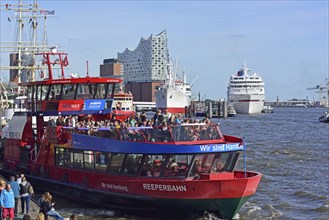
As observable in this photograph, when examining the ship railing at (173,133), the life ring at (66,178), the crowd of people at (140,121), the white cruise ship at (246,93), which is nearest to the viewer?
the ship railing at (173,133)

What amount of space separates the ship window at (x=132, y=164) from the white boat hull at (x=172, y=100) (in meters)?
125

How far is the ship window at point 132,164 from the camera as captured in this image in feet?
76.5

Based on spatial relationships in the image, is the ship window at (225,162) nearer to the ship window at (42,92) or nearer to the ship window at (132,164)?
the ship window at (132,164)

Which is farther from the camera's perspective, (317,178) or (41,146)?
(317,178)

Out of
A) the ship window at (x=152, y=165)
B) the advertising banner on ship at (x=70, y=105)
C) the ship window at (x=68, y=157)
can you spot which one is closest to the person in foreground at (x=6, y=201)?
the ship window at (x=152, y=165)


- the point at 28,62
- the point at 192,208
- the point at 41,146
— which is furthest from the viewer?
the point at 28,62

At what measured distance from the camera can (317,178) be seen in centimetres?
3734

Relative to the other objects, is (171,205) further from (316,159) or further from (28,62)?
(28,62)

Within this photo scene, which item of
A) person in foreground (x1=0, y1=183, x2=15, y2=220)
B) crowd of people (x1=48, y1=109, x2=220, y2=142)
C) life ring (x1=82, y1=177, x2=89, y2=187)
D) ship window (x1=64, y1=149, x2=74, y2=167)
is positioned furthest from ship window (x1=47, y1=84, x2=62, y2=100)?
person in foreground (x1=0, y1=183, x2=15, y2=220)

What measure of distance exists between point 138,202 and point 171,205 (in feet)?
5.01

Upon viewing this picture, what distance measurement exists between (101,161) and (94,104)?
541 cm

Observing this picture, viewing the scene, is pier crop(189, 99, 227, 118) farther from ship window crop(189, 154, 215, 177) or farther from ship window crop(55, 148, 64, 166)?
ship window crop(189, 154, 215, 177)

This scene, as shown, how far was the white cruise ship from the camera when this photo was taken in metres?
172

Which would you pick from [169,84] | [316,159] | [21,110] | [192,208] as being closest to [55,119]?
[21,110]
